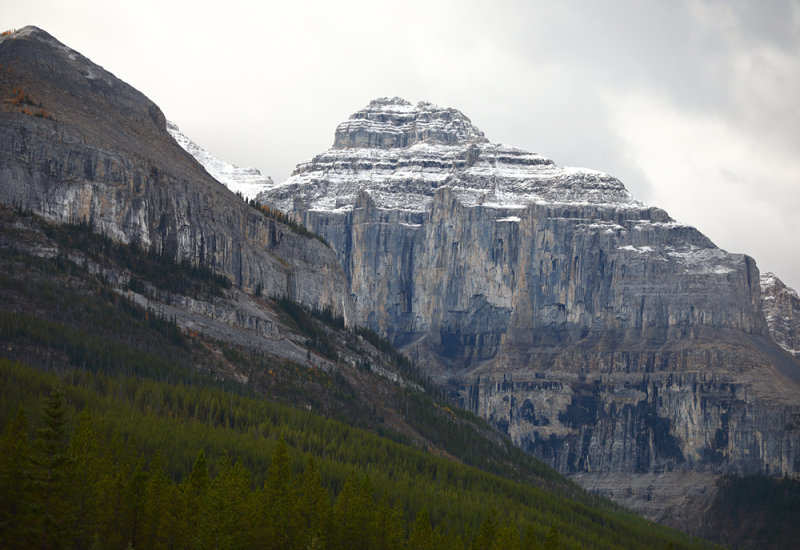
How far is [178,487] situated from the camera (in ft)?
426

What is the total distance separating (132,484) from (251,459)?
5636 cm

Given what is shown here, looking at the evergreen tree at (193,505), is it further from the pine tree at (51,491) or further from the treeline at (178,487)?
the pine tree at (51,491)

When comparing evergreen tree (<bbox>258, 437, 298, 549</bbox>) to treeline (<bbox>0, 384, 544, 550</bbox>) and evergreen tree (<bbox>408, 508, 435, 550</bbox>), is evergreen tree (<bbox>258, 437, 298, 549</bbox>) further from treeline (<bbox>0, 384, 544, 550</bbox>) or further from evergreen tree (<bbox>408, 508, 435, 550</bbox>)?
evergreen tree (<bbox>408, 508, 435, 550</bbox>)

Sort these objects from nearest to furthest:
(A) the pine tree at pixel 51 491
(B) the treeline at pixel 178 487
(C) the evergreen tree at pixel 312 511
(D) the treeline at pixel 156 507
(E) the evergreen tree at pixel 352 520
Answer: (A) the pine tree at pixel 51 491, (D) the treeline at pixel 156 507, (B) the treeline at pixel 178 487, (C) the evergreen tree at pixel 312 511, (E) the evergreen tree at pixel 352 520

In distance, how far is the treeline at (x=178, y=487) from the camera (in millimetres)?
105625

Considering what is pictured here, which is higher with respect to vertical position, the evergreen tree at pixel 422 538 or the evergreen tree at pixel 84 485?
the evergreen tree at pixel 84 485

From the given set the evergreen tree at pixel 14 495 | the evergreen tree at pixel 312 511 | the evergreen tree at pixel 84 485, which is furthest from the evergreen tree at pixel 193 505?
the evergreen tree at pixel 14 495

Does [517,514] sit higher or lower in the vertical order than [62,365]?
lower

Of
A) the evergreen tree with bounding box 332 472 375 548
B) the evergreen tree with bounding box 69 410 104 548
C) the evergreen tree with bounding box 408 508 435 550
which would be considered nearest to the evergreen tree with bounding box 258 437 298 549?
the evergreen tree with bounding box 332 472 375 548

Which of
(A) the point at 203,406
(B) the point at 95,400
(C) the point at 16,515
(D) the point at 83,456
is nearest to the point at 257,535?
(D) the point at 83,456

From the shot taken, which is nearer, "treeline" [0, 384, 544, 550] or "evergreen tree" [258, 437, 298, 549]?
"treeline" [0, 384, 544, 550]

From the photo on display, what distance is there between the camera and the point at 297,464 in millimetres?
180375

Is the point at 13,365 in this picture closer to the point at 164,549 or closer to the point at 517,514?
the point at 164,549

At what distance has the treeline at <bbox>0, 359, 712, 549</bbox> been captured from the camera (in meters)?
106
